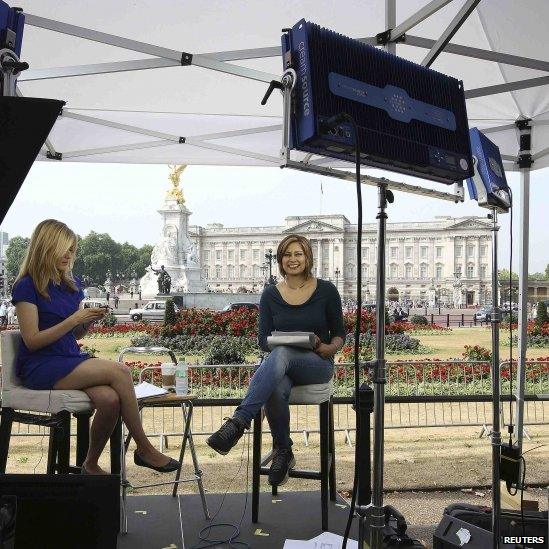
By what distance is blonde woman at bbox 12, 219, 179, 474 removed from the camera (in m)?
2.67

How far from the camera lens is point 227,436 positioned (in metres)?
2.68

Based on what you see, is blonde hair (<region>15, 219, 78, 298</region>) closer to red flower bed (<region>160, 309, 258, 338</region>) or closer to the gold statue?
red flower bed (<region>160, 309, 258, 338</region>)

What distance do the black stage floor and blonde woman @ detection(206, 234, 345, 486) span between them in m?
0.41

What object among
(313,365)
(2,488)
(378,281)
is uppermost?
(378,281)

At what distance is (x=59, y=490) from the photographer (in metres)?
1.84

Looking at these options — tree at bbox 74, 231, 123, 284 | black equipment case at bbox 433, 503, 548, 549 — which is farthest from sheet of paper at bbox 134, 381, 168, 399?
tree at bbox 74, 231, 123, 284

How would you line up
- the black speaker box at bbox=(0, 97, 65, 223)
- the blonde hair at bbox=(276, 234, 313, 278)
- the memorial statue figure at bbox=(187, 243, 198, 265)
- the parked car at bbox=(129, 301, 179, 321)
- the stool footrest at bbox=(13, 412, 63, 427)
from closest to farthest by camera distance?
1. the black speaker box at bbox=(0, 97, 65, 223)
2. the stool footrest at bbox=(13, 412, 63, 427)
3. the blonde hair at bbox=(276, 234, 313, 278)
4. the parked car at bbox=(129, 301, 179, 321)
5. the memorial statue figure at bbox=(187, 243, 198, 265)

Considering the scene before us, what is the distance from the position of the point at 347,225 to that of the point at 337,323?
7755 centimetres

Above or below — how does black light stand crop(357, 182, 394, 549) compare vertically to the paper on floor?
above

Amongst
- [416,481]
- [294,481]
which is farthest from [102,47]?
[416,481]

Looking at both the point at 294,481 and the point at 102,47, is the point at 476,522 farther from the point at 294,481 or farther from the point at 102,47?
the point at 102,47

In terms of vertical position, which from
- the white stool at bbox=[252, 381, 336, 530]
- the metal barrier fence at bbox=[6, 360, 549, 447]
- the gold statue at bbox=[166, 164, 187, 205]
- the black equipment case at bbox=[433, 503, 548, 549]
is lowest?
the metal barrier fence at bbox=[6, 360, 549, 447]

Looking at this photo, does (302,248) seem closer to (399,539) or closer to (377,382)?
(377,382)

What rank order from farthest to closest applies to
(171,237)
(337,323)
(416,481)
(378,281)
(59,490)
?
1. (171,237)
2. (416,481)
3. (337,323)
4. (378,281)
5. (59,490)
